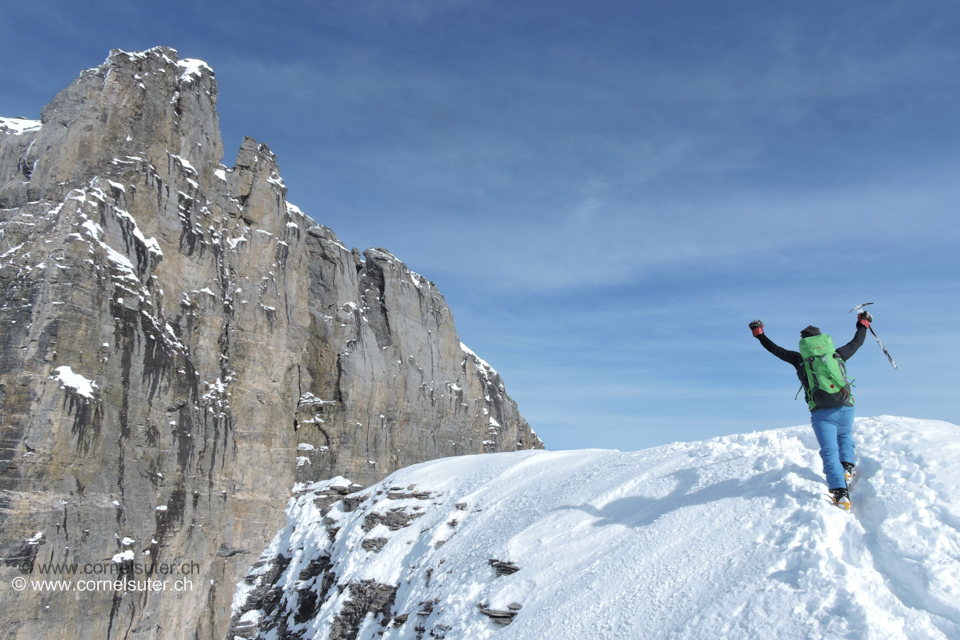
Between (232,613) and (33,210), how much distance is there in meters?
15.9

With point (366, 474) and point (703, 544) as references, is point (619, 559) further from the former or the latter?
point (366, 474)

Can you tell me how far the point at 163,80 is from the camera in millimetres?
24969

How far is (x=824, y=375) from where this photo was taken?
839 cm

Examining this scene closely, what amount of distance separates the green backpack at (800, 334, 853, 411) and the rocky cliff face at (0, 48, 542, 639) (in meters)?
18.7

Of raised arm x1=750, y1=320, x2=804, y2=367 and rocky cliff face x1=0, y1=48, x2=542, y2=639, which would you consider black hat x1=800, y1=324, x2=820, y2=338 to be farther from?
rocky cliff face x1=0, y1=48, x2=542, y2=639

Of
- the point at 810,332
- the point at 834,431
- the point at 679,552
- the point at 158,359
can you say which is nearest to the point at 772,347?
the point at 810,332

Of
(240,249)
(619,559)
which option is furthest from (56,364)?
(619,559)

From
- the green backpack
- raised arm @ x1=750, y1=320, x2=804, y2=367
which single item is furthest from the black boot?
raised arm @ x1=750, y1=320, x2=804, y2=367

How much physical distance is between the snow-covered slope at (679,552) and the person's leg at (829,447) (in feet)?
1.36

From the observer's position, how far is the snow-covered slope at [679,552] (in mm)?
6508

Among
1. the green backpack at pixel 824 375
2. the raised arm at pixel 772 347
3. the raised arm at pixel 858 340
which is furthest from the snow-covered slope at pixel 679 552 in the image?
the raised arm at pixel 772 347

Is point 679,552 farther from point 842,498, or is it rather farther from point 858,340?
point 858,340

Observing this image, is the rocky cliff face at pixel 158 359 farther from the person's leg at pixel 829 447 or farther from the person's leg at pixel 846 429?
the person's leg at pixel 846 429

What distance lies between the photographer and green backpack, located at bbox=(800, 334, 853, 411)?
830cm
